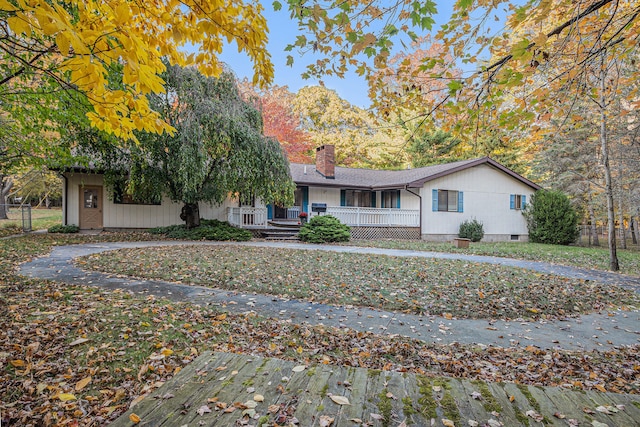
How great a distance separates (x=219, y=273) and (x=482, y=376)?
5194 mm

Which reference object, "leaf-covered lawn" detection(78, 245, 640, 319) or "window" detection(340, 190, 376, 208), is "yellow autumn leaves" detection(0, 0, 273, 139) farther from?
"window" detection(340, 190, 376, 208)

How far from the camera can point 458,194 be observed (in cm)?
1786

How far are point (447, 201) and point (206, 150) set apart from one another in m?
12.3

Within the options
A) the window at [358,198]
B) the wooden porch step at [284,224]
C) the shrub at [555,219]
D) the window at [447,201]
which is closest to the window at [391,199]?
the window at [358,198]

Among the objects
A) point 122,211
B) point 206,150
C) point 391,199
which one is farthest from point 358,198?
point 122,211

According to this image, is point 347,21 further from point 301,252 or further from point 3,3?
point 301,252

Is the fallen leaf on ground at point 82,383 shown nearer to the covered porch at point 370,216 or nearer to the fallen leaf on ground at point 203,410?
the fallen leaf on ground at point 203,410

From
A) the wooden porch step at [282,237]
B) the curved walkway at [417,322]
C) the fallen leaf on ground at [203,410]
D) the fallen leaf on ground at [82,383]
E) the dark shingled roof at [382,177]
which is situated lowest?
the curved walkway at [417,322]

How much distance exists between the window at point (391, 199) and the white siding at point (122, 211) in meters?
9.67

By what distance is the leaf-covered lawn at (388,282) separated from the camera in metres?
5.44

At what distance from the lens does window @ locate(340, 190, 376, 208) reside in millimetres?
19086

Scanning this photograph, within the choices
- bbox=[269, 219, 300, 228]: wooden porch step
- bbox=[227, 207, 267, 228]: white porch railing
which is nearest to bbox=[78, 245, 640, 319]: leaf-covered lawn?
bbox=[227, 207, 267, 228]: white porch railing

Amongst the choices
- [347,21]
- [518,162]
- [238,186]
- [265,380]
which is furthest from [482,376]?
[518,162]

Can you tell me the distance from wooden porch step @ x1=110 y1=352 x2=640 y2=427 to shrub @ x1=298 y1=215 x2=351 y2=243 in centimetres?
1165
